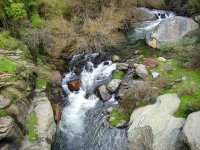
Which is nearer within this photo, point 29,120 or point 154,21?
point 29,120

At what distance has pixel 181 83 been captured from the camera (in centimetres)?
1600

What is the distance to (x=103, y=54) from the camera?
1980 centimetres

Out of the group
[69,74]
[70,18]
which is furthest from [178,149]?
[70,18]

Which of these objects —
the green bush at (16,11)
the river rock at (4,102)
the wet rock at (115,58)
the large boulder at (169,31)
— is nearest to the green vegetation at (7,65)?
the river rock at (4,102)

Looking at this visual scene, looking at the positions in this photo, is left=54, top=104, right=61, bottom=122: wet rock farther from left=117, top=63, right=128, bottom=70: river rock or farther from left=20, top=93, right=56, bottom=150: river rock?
left=117, top=63, right=128, bottom=70: river rock

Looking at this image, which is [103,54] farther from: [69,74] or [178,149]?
[178,149]

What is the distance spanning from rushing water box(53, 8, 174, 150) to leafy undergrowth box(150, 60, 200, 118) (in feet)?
9.19

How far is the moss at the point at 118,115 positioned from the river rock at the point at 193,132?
4.57 meters

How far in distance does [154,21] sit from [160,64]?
6530 millimetres

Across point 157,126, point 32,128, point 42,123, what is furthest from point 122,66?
point 32,128

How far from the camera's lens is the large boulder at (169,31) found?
2042 cm

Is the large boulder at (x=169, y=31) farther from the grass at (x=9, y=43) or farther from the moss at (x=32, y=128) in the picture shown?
the moss at (x=32, y=128)

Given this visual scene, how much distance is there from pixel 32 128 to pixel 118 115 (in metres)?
4.36

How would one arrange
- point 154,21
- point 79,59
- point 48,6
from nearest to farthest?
point 79,59
point 48,6
point 154,21
